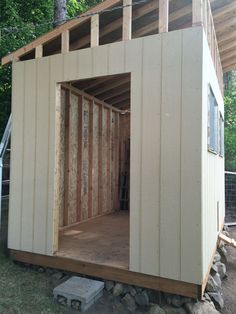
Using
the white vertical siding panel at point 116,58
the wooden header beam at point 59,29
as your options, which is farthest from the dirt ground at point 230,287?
the wooden header beam at point 59,29

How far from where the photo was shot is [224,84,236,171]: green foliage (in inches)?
407

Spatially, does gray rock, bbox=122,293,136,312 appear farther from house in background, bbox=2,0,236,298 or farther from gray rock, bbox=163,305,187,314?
gray rock, bbox=163,305,187,314

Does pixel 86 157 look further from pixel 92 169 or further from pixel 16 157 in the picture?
pixel 16 157

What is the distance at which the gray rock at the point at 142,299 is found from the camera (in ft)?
11.0

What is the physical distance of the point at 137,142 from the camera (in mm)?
3432

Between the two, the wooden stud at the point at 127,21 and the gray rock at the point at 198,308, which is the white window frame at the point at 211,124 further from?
the gray rock at the point at 198,308

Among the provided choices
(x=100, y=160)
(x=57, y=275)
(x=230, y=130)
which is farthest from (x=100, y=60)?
(x=230, y=130)

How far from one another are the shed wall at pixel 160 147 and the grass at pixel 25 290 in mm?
378

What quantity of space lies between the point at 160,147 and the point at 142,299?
1.77m

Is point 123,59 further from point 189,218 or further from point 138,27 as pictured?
point 189,218

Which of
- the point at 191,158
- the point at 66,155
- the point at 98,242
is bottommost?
the point at 98,242

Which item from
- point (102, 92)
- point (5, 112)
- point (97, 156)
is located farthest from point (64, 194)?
point (5, 112)

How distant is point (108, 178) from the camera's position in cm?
737

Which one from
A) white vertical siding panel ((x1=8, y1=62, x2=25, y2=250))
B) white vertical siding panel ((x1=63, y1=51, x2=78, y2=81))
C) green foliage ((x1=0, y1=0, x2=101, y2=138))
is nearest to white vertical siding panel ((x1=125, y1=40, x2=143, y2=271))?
white vertical siding panel ((x1=63, y1=51, x2=78, y2=81))
